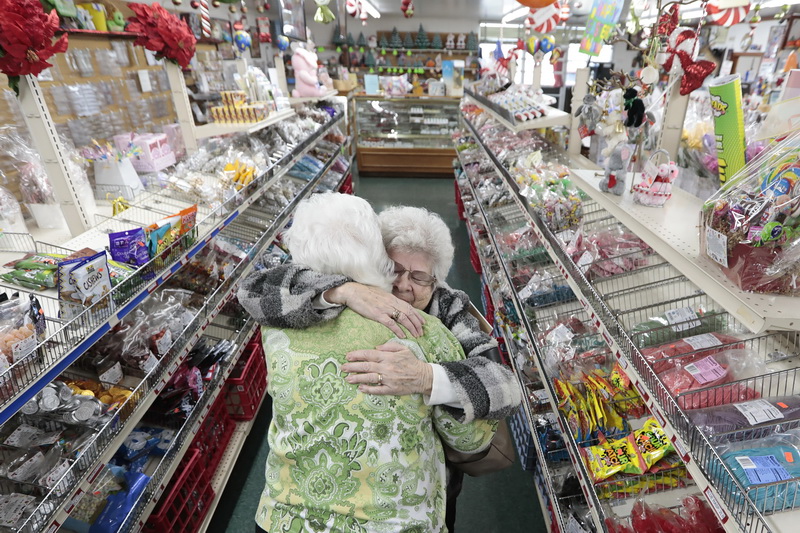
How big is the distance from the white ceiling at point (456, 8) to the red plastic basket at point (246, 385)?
7.81 metres

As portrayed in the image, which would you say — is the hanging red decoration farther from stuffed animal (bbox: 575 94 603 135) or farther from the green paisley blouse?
the green paisley blouse

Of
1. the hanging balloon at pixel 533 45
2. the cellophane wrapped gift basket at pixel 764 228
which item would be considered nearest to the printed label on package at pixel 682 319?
the cellophane wrapped gift basket at pixel 764 228

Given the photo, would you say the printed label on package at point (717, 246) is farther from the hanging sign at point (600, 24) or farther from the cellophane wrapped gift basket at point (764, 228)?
the hanging sign at point (600, 24)

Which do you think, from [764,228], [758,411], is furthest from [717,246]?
[758,411]

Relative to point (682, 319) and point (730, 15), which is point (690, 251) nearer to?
point (682, 319)

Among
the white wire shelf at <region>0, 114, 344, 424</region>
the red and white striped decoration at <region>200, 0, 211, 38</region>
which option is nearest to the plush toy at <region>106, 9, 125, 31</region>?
the red and white striped decoration at <region>200, 0, 211, 38</region>

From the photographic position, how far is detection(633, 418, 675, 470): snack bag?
1611 mm

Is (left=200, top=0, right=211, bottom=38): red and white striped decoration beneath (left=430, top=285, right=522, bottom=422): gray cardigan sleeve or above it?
above

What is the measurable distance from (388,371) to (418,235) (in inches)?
21.4

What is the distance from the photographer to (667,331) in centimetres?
172

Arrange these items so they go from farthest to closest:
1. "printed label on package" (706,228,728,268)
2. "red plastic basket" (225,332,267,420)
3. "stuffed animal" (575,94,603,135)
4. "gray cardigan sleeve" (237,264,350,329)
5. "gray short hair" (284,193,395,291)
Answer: "red plastic basket" (225,332,267,420), "stuffed animal" (575,94,603,135), "gray short hair" (284,193,395,291), "gray cardigan sleeve" (237,264,350,329), "printed label on package" (706,228,728,268)

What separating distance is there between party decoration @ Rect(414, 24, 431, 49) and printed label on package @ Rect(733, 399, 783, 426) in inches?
455

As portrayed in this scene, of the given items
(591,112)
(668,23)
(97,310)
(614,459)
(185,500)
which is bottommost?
(185,500)

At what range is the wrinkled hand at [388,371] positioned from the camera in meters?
1.15
